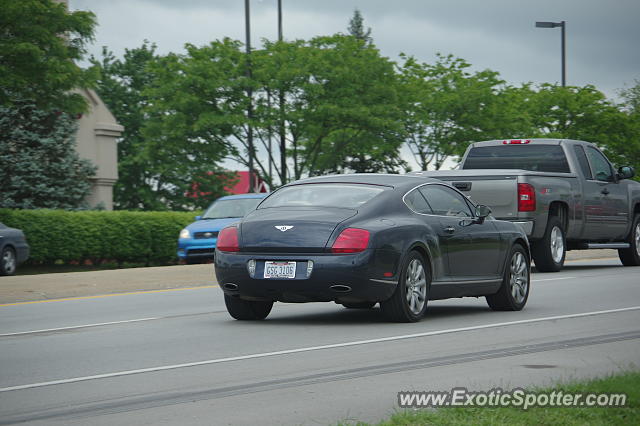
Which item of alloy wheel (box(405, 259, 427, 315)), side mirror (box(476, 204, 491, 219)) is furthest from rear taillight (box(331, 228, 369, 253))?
side mirror (box(476, 204, 491, 219))

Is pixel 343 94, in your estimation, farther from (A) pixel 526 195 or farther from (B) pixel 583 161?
(A) pixel 526 195

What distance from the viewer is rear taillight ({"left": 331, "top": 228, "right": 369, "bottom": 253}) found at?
11008 millimetres

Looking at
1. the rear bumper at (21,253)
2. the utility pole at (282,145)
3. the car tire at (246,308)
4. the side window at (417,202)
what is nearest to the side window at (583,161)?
the side window at (417,202)

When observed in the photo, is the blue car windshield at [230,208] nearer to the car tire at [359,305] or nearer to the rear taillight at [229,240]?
the car tire at [359,305]

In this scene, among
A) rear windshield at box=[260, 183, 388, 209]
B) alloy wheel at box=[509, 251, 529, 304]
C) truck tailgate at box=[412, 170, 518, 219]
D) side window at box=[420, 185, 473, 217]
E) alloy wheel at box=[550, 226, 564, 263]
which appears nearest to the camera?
rear windshield at box=[260, 183, 388, 209]

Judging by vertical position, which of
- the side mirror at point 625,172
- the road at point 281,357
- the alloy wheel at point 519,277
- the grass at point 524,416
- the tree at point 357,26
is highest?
the tree at point 357,26

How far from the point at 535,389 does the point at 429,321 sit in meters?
4.87

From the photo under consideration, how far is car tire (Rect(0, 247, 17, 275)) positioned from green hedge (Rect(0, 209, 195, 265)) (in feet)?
12.5

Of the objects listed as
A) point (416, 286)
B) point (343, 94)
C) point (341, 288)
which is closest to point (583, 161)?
point (416, 286)

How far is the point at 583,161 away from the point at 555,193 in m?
1.77

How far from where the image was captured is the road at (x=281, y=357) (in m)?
6.95

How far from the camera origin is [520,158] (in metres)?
21.1

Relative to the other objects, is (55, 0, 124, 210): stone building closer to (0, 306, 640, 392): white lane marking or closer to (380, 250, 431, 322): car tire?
(380, 250, 431, 322): car tire

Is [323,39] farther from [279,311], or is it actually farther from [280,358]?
[280,358]
